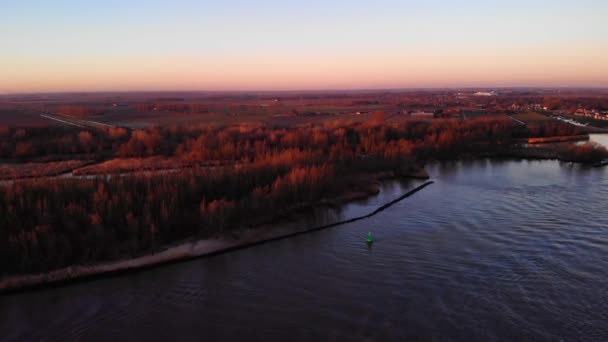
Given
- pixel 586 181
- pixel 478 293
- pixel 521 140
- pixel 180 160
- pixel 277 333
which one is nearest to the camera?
pixel 277 333

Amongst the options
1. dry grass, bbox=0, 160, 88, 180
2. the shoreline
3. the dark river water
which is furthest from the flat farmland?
the dark river water

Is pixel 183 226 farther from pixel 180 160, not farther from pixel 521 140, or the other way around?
pixel 521 140

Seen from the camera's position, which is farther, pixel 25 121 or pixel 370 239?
pixel 25 121

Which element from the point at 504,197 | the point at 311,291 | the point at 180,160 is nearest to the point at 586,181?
the point at 504,197

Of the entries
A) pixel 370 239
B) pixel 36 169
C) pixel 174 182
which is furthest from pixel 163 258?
pixel 36 169

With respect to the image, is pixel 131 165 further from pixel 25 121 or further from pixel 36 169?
pixel 25 121

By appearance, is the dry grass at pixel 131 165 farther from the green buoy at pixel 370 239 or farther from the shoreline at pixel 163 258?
the green buoy at pixel 370 239
